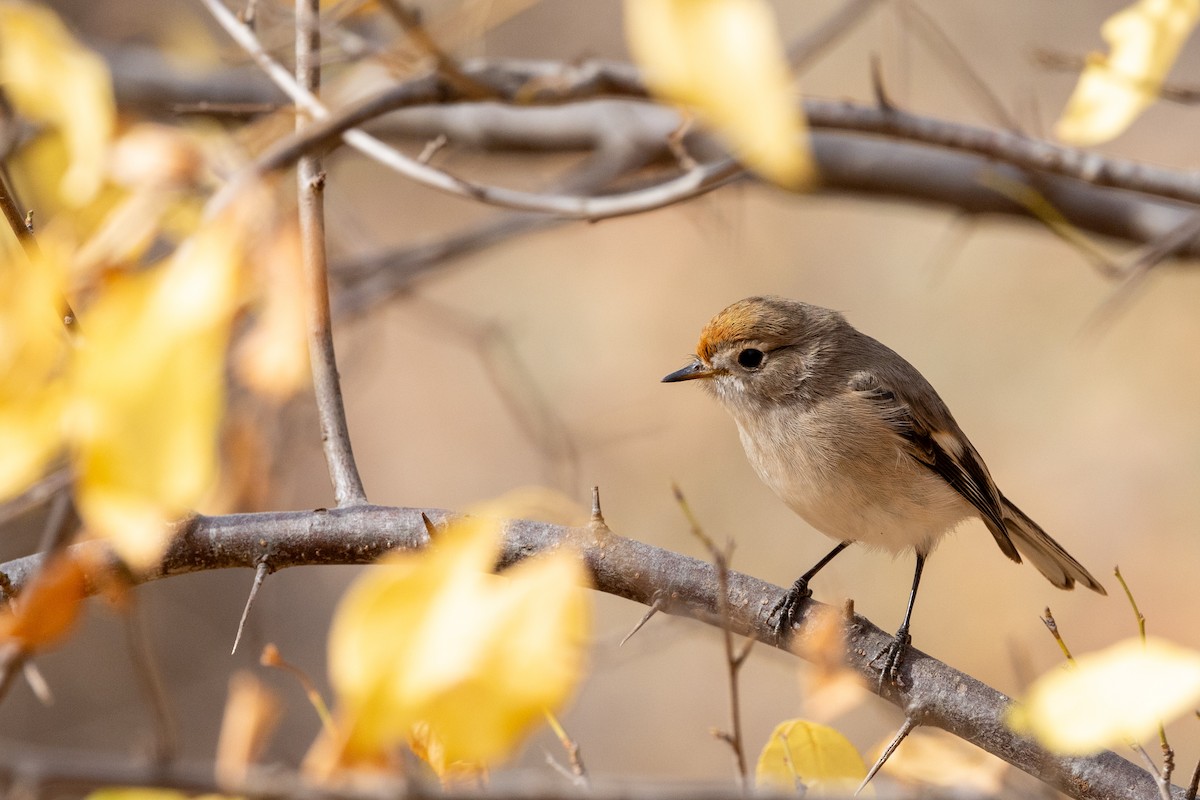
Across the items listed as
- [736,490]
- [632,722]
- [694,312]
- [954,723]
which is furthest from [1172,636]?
[954,723]

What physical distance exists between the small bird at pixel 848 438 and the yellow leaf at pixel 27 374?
1879mm

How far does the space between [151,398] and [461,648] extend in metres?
0.25

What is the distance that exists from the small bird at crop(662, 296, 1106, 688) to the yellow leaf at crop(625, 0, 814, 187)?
1.87 meters

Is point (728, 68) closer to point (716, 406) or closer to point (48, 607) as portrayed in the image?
point (48, 607)

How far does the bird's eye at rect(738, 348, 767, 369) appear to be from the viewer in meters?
2.80

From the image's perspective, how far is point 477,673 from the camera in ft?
2.27

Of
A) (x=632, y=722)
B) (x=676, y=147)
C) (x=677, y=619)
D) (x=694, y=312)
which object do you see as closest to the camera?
(x=677, y=619)

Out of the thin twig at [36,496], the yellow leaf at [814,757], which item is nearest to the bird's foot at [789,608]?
the yellow leaf at [814,757]

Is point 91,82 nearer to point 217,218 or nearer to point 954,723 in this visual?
point 217,218

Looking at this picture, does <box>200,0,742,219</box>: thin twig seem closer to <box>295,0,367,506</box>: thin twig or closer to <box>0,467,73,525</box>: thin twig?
<box>295,0,367,506</box>: thin twig

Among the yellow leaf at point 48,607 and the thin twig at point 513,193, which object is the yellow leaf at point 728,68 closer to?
the yellow leaf at point 48,607

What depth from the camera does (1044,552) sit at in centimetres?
271

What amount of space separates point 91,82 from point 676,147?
103 cm

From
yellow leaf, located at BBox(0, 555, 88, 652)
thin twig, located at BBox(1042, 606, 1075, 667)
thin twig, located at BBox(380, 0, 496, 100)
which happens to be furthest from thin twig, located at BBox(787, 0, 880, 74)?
yellow leaf, located at BBox(0, 555, 88, 652)
